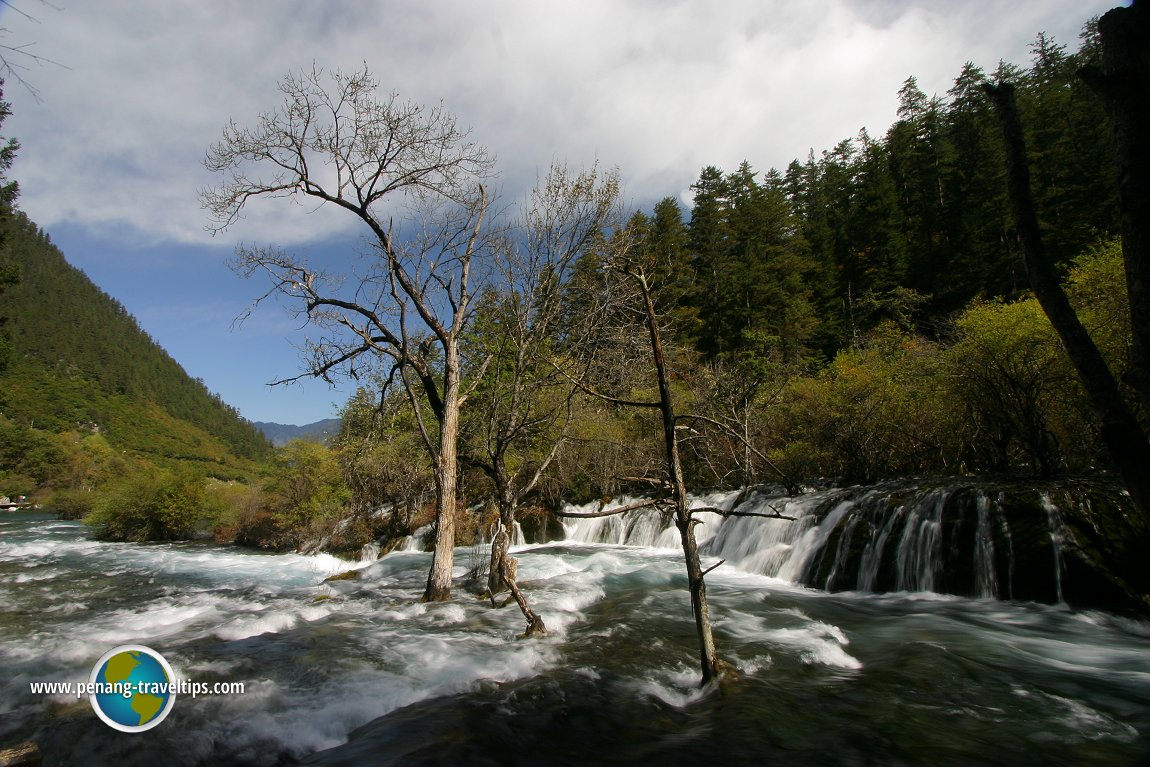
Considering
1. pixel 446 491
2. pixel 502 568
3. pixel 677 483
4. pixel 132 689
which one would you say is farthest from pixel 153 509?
pixel 677 483

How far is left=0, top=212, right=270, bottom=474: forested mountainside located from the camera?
388ft

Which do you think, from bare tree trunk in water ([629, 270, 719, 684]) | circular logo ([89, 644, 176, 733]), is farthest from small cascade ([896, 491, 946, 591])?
circular logo ([89, 644, 176, 733])

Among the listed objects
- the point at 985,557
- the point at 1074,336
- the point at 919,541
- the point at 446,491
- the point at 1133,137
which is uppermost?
the point at 1133,137

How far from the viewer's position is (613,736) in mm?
4504

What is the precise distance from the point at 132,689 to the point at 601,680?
4448mm

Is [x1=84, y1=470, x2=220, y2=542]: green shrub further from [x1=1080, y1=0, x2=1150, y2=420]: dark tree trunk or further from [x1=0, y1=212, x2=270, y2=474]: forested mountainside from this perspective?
[x1=0, y1=212, x2=270, y2=474]: forested mountainside

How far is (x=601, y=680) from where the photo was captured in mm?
5746

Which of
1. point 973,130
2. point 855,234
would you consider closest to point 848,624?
point 855,234

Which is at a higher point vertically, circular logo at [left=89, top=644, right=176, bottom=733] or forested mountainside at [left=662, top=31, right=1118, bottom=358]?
forested mountainside at [left=662, top=31, right=1118, bottom=358]

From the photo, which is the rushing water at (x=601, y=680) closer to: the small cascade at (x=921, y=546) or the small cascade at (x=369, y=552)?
the small cascade at (x=921, y=546)

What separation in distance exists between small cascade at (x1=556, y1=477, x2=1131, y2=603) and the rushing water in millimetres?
383

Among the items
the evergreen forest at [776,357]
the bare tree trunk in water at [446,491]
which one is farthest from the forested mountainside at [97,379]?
the bare tree trunk in water at [446,491]

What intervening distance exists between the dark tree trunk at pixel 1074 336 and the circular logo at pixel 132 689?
658 cm

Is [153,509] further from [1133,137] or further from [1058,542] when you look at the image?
[1133,137]
